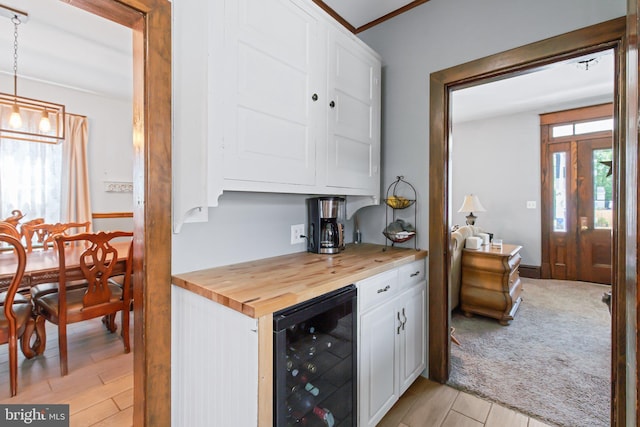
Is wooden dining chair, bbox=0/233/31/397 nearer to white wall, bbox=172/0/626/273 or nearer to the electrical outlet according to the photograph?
white wall, bbox=172/0/626/273

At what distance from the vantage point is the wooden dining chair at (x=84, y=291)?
2.10 metres

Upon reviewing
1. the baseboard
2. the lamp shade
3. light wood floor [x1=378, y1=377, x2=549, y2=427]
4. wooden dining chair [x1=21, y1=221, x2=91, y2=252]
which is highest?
the lamp shade

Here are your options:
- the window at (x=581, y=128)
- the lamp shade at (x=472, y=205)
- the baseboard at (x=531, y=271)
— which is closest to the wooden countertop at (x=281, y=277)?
the lamp shade at (x=472, y=205)

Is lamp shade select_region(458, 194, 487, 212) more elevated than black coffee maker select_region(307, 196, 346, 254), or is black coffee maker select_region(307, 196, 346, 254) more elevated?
lamp shade select_region(458, 194, 487, 212)

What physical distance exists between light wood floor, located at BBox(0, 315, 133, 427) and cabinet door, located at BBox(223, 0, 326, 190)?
1662 mm

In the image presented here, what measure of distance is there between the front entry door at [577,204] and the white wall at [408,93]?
12.8ft

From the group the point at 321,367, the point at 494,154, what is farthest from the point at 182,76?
the point at 494,154

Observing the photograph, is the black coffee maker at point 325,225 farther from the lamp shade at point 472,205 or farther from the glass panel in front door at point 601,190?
the glass panel in front door at point 601,190

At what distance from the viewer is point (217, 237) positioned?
148 cm

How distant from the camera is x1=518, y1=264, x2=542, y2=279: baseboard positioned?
15.7 ft

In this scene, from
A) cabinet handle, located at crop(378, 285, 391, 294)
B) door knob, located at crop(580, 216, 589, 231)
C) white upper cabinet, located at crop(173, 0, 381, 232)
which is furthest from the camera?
door knob, located at crop(580, 216, 589, 231)

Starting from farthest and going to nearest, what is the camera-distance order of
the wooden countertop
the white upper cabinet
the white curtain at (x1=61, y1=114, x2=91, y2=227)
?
the white curtain at (x1=61, y1=114, x2=91, y2=227) → the white upper cabinet → the wooden countertop

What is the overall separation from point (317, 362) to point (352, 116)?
1.44 metres

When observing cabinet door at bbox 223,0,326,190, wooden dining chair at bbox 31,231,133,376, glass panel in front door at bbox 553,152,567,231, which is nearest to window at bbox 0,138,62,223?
wooden dining chair at bbox 31,231,133,376
